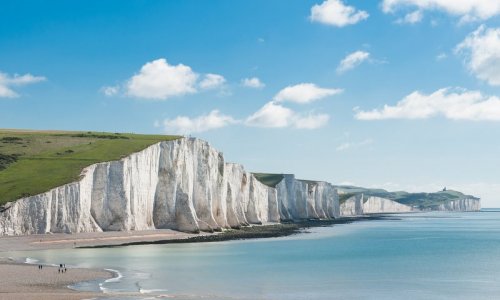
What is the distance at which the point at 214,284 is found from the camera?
3406cm

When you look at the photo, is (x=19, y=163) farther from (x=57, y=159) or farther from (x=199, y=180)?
(x=199, y=180)

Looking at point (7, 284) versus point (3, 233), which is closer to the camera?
point (7, 284)

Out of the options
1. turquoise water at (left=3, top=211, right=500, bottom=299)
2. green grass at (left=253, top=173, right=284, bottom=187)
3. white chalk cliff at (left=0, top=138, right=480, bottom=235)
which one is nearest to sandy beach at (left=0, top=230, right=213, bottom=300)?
white chalk cliff at (left=0, top=138, right=480, bottom=235)

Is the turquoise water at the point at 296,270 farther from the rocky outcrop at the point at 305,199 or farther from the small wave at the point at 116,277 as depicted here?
the rocky outcrop at the point at 305,199

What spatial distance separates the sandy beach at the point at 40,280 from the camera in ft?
91.6

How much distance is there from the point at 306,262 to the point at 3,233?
30104 millimetres

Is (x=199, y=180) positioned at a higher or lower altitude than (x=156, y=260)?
higher

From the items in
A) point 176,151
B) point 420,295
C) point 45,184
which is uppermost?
point 176,151

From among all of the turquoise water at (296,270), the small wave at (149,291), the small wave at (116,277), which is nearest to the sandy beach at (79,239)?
the turquoise water at (296,270)

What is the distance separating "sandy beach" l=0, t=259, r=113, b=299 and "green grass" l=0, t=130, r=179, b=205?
2016cm

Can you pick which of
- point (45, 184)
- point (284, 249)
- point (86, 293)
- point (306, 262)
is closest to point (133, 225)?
point (45, 184)

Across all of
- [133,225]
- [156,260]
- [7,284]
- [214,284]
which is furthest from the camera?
[133,225]

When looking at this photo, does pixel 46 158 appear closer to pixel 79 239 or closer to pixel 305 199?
pixel 79 239

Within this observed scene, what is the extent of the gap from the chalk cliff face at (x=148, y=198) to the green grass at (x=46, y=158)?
1667 mm
